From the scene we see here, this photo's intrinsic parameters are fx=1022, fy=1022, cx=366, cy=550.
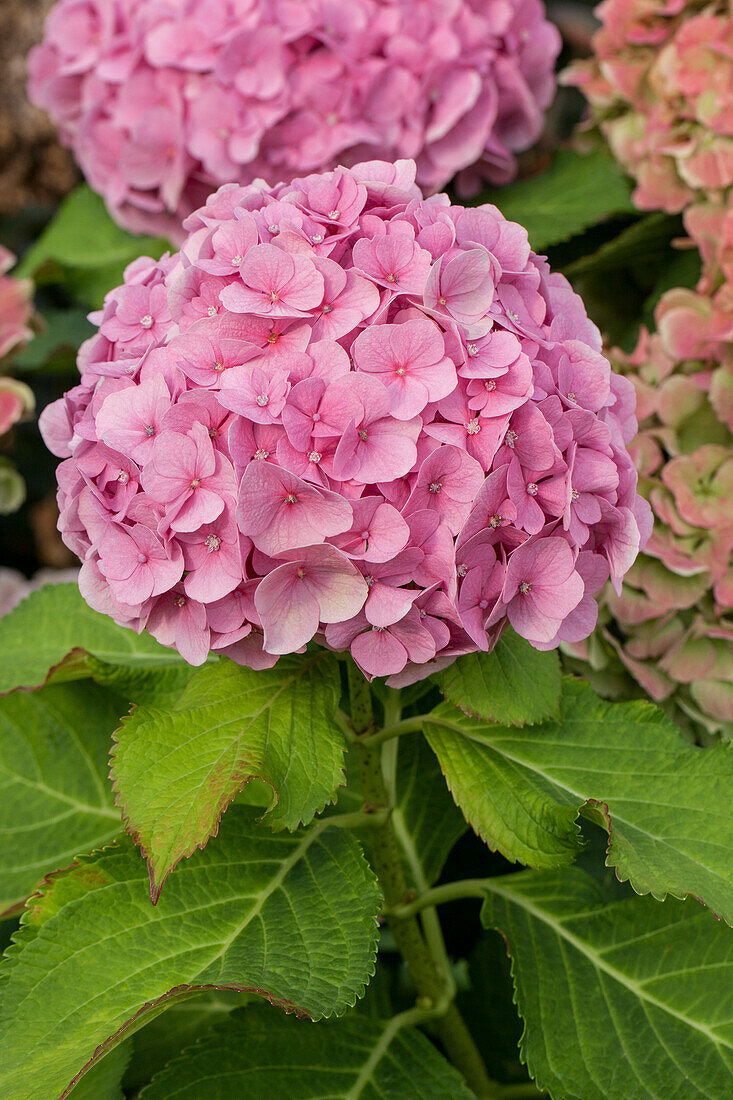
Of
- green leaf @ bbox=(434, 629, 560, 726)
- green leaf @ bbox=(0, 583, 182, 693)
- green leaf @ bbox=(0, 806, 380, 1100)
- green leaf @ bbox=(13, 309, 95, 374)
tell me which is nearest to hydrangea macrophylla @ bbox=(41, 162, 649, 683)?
green leaf @ bbox=(434, 629, 560, 726)

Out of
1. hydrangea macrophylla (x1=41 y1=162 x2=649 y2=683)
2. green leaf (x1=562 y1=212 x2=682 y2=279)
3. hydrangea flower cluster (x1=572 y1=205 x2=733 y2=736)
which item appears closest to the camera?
hydrangea macrophylla (x1=41 y1=162 x2=649 y2=683)

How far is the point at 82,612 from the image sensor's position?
1.08 metres

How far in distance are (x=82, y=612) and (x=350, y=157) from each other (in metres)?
0.71

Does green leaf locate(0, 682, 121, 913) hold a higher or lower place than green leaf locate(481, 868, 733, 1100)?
higher

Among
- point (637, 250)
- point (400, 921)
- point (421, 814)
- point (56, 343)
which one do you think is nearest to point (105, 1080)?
point (400, 921)

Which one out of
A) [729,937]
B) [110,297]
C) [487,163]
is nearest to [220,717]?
[110,297]

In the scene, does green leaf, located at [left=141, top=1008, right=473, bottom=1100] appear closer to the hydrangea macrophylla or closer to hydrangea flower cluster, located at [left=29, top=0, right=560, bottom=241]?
the hydrangea macrophylla

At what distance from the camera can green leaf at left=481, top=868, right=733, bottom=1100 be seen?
83 centimetres

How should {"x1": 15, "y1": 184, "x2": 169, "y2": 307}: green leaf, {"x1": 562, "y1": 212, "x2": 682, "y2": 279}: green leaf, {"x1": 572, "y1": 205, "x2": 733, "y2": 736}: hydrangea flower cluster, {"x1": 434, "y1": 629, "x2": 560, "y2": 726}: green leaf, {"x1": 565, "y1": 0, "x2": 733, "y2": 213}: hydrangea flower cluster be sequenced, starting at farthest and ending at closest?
{"x1": 15, "y1": 184, "x2": 169, "y2": 307}: green leaf → {"x1": 562, "y1": 212, "x2": 682, "y2": 279}: green leaf → {"x1": 565, "y1": 0, "x2": 733, "y2": 213}: hydrangea flower cluster → {"x1": 572, "y1": 205, "x2": 733, "y2": 736}: hydrangea flower cluster → {"x1": 434, "y1": 629, "x2": 560, "y2": 726}: green leaf

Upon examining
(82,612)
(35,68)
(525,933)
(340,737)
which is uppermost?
(35,68)

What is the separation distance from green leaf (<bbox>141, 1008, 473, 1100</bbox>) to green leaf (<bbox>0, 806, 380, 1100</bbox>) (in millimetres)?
159

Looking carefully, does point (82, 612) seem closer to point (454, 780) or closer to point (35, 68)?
point (454, 780)

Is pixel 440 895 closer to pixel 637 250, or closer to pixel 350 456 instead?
pixel 350 456

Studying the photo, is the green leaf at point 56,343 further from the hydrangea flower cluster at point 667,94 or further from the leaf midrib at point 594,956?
the leaf midrib at point 594,956
